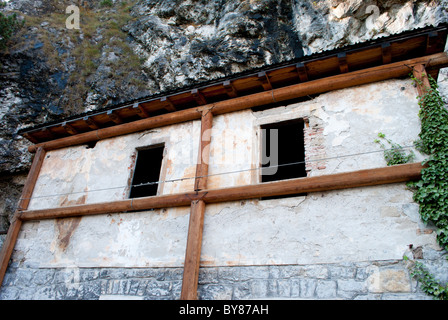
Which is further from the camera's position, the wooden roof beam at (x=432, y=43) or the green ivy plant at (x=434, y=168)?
the wooden roof beam at (x=432, y=43)

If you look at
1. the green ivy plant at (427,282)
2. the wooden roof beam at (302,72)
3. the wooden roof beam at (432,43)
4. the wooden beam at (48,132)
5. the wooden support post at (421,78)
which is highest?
the wooden beam at (48,132)

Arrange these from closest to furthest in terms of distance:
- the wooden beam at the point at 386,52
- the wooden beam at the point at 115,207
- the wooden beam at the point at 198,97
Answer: the wooden beam at the point at 386,52, the wooden beam at the point at 115,207, the wooden beam at the point at 198,97

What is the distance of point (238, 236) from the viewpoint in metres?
6.19

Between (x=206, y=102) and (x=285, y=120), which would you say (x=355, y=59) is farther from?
(x=206, y=102)

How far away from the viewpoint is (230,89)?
24.5ft

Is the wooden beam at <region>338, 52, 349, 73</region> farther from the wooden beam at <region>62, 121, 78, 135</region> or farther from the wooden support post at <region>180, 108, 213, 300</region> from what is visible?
the wooden beam at <region>62, 121, 78, 135</region>

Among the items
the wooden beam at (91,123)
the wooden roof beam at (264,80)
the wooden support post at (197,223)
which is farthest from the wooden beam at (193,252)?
the wooden beam at (91,123)

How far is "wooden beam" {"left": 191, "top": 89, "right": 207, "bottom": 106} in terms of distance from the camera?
7555 millimetres

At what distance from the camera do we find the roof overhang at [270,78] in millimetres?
6121

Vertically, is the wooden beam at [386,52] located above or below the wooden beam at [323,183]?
above

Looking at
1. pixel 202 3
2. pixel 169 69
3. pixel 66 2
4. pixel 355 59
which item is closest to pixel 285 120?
pixel 355 59

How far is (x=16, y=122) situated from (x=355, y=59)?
40.8 ft

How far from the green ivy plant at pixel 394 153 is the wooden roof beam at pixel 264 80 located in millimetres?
2541

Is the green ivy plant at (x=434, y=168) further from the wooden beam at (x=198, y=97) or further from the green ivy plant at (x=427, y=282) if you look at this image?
the wooden beam at (x=198, y=97)
